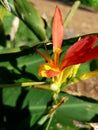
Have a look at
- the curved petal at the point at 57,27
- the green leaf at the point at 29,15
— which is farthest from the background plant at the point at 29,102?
the curved petal at the point at 57,27

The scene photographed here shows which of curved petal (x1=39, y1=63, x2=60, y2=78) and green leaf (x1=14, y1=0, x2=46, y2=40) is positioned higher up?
green leaf (x1=14, y1=0, x2=46, y2=40)

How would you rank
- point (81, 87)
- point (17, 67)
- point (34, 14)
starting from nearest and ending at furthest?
point (34, 14)
point (17, 67)
point (81, 87)

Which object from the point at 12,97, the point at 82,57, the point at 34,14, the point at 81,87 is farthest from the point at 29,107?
the point at 81,87

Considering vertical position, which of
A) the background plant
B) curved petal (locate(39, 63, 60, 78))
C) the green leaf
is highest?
the green leaf

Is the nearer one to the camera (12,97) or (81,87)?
(12,97)

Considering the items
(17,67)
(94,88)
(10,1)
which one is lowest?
(94,88)

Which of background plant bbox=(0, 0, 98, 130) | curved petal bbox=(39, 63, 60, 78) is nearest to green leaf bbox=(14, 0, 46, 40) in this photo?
background plant bbox=(0, 0, 98, 130)

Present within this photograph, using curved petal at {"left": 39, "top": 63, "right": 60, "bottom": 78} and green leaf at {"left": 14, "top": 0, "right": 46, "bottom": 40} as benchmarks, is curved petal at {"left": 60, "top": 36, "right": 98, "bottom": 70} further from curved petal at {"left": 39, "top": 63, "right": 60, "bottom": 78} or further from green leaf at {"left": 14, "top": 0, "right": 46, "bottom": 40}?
green leaf at {"left": 14, "top": 0, "right": 46, "bottom": 40}

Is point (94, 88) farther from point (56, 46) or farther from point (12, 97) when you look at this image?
point (56, 46)
